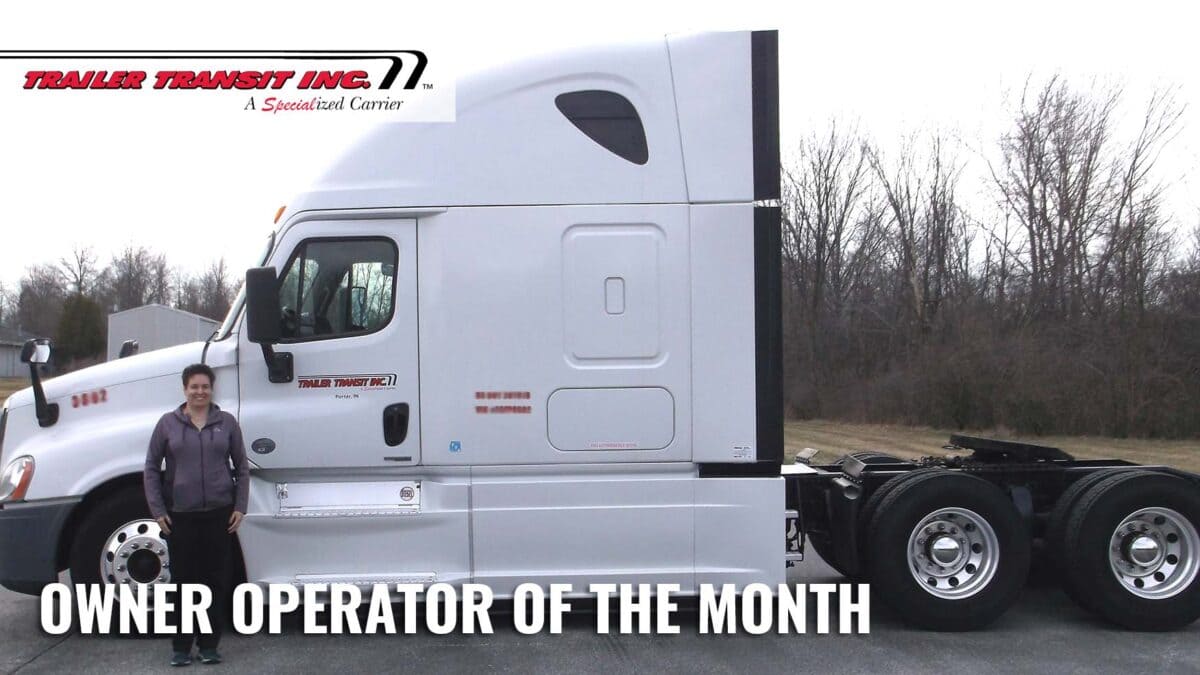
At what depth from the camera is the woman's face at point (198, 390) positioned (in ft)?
19.0

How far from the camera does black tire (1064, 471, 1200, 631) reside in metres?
6.76

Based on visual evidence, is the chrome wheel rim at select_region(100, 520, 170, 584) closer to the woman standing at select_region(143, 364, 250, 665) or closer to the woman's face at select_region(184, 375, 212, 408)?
the woman standing at select_region(143, 364, 250, 665)

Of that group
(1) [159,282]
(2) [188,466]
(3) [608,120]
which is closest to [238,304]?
(2) [188,466]

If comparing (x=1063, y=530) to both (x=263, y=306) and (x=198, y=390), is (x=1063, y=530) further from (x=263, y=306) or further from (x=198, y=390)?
(x=198, y=390)

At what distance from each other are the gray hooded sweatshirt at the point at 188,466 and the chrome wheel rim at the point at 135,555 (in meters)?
0.71

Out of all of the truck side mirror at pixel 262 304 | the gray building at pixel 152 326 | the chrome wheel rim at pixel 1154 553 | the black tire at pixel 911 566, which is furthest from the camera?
the gray building at pixel 152 326

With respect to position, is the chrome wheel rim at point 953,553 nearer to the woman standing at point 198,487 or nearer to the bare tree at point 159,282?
the woman standing at point 198,487

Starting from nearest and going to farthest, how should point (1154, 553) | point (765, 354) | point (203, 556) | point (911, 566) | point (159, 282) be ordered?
A: point (203, 556) → point (765, 354) → point (911, 566) → point (1154, 553) → point (159, 282)

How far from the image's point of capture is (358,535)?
6438 millimetres

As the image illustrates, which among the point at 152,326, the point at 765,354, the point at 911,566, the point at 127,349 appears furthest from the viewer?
the point at 152,326

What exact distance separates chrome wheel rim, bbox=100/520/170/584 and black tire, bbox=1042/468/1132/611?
19.4 feet

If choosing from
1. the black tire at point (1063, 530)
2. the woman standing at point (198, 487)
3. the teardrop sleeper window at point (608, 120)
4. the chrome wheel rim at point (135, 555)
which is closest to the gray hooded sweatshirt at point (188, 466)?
the woman standing at point (198, 487)

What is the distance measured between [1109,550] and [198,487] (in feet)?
19.2

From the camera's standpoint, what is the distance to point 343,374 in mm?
6461
